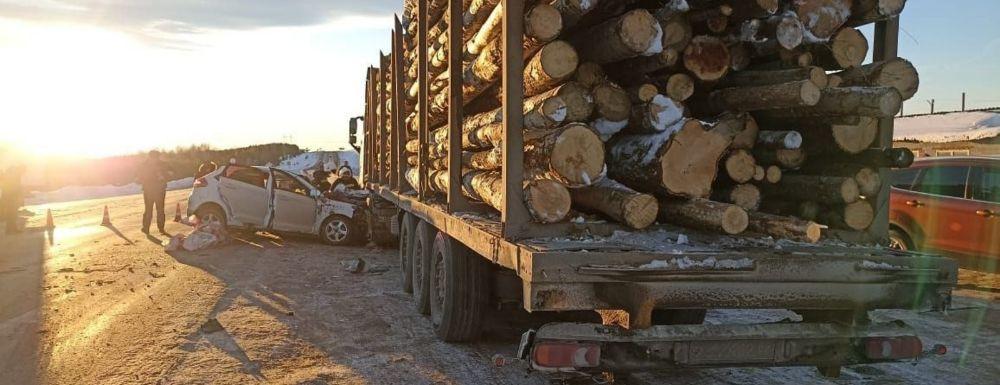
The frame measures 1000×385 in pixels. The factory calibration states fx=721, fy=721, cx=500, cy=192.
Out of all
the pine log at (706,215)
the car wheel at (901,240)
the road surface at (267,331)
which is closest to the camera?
the pine log at (706,215)

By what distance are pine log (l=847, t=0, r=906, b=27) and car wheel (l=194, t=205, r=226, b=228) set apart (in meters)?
12.1

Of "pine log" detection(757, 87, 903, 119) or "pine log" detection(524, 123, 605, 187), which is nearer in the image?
"pine log" detection(524, 123, 605, 187)

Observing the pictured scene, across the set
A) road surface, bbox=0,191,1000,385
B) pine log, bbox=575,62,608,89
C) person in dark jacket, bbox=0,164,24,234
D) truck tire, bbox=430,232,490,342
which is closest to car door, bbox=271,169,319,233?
road surface, bbox=0,191,1000,385

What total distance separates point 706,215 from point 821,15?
1.54m

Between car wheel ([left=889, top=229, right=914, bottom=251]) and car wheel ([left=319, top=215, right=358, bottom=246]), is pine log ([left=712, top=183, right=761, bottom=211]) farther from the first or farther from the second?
car wheel ([left=319, top=215, right=358, bottom=246])

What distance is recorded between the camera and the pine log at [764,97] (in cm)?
405

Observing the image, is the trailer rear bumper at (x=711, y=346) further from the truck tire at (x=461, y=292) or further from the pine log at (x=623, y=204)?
the truck tire at (x=461, y=292)

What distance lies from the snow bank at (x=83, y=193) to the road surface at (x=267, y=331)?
76.2 feet

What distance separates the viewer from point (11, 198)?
17406 millimetres

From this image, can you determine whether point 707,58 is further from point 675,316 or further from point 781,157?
point 675,316

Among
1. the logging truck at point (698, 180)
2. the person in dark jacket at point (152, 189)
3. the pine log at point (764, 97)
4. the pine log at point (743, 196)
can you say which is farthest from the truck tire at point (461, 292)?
the person in dark jacket at point (152, 189)

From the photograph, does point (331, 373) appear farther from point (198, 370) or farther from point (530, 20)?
point (530, 20)

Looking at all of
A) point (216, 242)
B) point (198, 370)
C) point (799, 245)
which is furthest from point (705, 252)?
point (216, 242)

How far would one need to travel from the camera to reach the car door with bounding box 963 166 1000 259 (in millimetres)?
8750
